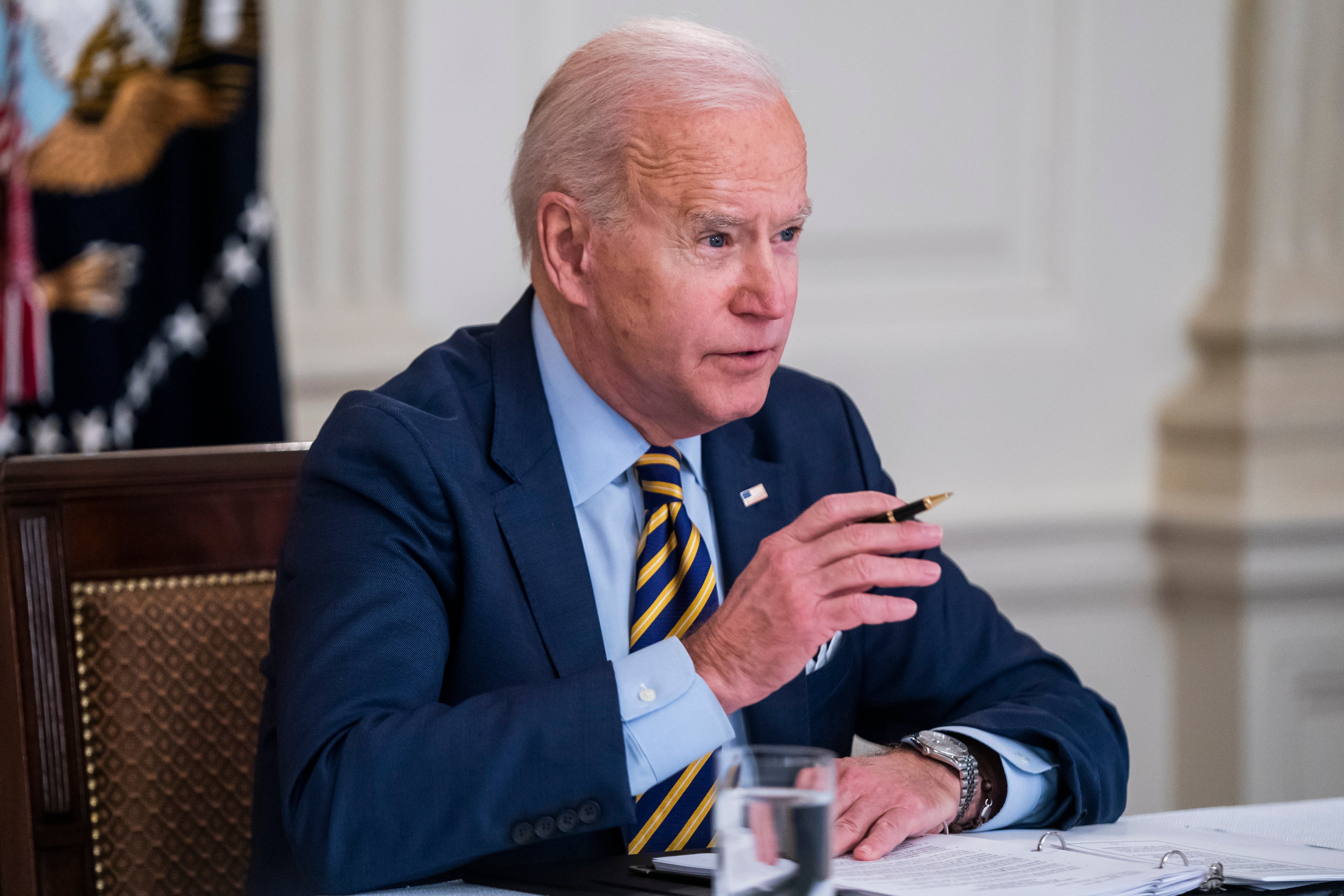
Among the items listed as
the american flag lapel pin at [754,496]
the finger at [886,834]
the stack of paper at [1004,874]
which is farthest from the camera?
the american flag lapel pin at [754,496]

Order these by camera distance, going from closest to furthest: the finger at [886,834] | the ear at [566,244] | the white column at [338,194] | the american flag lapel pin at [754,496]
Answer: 1. the finger at [886,834]
2. the ear at [566,244]
3. the american flag lapel pin at [754,496]
4. the white column at [338,194]

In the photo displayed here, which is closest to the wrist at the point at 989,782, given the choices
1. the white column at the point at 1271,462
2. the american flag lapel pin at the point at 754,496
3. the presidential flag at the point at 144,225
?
the american flag lapel pin at the point at 754,496

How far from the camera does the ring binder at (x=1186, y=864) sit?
0.96m

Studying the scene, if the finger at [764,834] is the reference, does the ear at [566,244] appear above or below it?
above

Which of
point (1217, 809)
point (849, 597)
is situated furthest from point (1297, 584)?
point (849, 597)

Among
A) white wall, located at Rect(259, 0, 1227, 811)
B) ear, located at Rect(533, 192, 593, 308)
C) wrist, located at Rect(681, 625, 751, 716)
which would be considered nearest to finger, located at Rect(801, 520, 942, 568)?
wrist, located at Rect(681, 625, 751, 716)

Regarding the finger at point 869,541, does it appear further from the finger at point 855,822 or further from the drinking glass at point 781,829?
the drinking glass at point 781,829

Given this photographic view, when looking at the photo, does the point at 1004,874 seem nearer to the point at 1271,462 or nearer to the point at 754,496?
the point at 754,496

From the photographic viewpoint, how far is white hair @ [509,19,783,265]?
4.47 feet

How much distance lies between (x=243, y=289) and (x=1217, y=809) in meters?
1.68

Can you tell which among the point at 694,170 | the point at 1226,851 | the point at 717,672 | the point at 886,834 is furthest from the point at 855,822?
the point at 694,170

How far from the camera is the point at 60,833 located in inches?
56.3

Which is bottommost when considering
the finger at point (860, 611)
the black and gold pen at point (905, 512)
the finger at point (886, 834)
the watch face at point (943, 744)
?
the finger at point (886, 834)

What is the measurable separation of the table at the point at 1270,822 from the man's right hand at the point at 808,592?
29 centimetres
